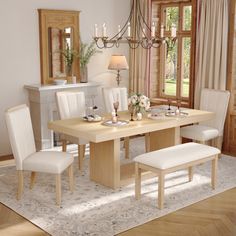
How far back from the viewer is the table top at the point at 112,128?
183 inches

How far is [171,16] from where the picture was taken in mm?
7461

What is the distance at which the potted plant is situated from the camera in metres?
7.12

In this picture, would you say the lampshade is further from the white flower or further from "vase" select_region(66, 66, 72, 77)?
the white flower

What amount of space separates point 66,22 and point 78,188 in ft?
9.71

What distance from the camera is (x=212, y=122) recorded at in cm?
645

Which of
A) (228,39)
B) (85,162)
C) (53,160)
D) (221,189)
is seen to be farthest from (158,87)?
(53,160)

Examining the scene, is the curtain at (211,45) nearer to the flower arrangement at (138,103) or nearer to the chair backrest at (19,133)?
the flower arrangement at (138,103)

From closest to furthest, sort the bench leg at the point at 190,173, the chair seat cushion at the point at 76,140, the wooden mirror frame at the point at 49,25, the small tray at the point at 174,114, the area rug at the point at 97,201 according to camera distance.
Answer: the area rug at the point at 97,201 < the bench leg at the point at 190,173 < the small tray at the point at 174,114 < the chair seat cushion at the point at 76,140 < the wooden mirror frame at the point at 49,25

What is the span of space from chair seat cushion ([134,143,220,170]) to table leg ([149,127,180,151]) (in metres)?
0.59

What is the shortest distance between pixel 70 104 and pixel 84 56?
1.47 meters

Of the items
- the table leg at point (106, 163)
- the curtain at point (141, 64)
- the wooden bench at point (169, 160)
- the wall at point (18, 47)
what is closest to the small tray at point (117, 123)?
the table leg at point (106, 163)

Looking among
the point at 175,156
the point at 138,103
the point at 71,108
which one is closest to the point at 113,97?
the point at 71,108

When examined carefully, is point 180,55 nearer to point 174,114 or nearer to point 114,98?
point 114,98

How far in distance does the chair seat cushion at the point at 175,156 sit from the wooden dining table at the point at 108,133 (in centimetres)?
31
